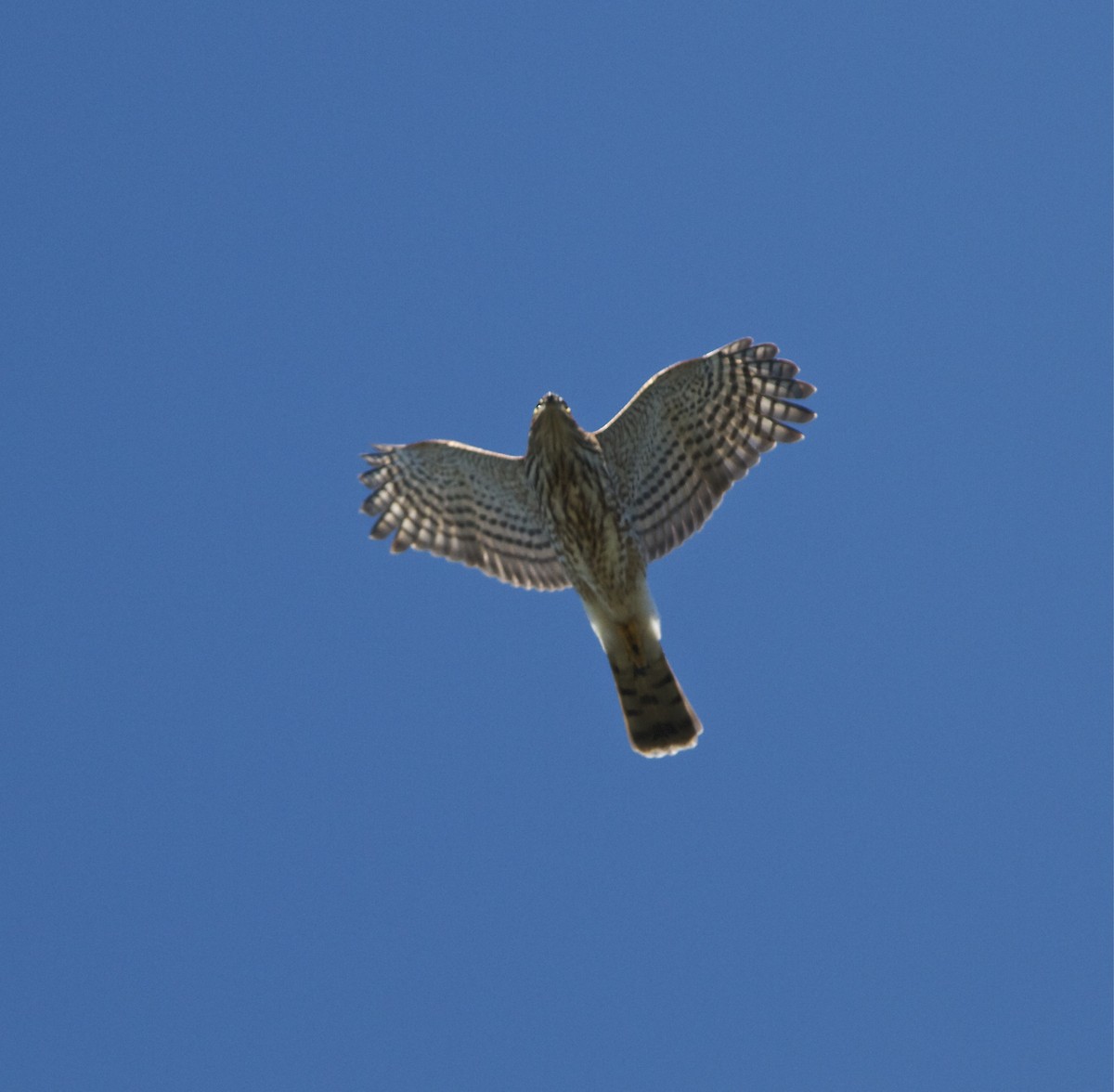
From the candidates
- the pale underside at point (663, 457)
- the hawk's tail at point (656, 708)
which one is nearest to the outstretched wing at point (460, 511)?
the pale underside at point (663, 457)

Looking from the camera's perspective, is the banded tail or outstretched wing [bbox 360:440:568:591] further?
outstretched wing [bbox 360:440:568:591]

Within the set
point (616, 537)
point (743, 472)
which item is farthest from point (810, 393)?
point (616, 537)

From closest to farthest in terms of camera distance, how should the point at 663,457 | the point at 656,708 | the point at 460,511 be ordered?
the point at 656,708 → the point at 663,457 → the point at 460,511

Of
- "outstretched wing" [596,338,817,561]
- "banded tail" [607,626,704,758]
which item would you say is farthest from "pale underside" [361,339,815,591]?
"banded tail" [607,626,704,758]

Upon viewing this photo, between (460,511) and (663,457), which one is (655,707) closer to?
(663,457)

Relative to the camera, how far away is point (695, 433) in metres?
14.0

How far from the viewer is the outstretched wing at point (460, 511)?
47.6 ft

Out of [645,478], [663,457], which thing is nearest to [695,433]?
[663,457]

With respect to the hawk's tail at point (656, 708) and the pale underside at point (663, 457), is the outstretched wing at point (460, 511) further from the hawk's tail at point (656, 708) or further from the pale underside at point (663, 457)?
the hawk's tail at point (656, 708)

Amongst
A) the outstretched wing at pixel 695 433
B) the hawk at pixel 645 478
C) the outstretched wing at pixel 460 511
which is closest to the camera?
the hawk at pixel 645 478

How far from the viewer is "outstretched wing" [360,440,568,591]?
14.5 meters

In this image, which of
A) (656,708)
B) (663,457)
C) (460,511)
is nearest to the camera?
(656,708)

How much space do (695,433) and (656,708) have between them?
220cm

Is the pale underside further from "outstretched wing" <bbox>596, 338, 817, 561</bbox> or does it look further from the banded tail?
the banded tail
